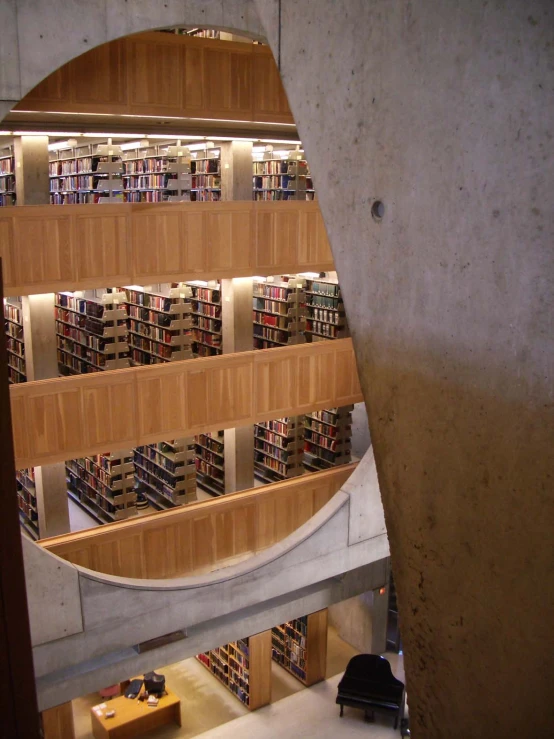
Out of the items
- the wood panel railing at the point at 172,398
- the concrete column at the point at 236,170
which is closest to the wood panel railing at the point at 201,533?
the wood panel railing at the point at 172,398

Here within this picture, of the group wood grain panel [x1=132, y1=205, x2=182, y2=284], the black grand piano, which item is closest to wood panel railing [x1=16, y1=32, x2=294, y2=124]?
Result: wood grain panel [x1=132, y1=205, x2=182, y2=284]

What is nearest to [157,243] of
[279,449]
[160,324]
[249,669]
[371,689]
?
[160,324]

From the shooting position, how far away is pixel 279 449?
11.1 metres

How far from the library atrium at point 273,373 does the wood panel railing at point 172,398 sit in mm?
30

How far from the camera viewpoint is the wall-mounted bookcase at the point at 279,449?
10766 mm

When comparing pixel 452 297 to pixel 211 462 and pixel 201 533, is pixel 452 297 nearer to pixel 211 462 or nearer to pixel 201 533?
pixel 201 533

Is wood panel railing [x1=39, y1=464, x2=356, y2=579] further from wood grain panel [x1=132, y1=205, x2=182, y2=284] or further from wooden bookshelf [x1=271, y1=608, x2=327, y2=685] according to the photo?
wood grain panel [x1=132, y1=205, x2=182, y2=284]

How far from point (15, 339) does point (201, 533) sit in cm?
383

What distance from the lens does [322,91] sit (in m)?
2.33

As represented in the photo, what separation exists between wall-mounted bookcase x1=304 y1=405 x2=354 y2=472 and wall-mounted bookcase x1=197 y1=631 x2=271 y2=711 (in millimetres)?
2695

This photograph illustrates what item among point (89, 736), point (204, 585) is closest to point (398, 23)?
point (204, 585)

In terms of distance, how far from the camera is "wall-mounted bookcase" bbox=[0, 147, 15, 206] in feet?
33.6

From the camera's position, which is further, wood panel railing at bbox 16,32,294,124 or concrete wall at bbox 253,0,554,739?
wood panel railing at bbox 16,32,294,124

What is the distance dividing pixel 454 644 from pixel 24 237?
19.3 feet
